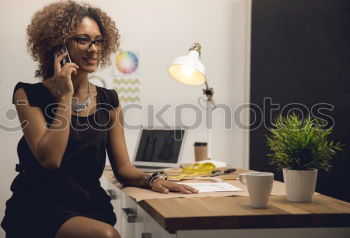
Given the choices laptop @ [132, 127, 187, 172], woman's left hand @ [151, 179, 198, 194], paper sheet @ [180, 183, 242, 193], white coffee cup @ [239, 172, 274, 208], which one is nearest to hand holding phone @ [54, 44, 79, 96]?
woman's left hand @ [151, 179, 198, 194]

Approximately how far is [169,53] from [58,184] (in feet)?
6.42

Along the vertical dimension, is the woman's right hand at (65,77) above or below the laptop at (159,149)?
above

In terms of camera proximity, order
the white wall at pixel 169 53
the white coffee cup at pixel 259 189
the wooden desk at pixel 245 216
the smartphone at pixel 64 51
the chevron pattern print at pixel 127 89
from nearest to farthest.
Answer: the wooden desk at pixel 245 216 < the white coffee cup at pixel 259 189 < the smartphone at pixel 64 51 < the white wall at pixel 169 53 < the chevron pattern print at pixel 127 89

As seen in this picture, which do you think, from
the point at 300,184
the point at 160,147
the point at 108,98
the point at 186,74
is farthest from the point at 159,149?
the point at 300,184

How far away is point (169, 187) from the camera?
1621mm

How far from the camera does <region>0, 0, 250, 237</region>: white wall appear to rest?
10.7ft

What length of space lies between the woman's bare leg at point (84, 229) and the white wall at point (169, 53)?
192 centimetres

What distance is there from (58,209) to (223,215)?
641 mm

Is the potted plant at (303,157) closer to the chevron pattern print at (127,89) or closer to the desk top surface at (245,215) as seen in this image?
the desk top surface at (245,215)

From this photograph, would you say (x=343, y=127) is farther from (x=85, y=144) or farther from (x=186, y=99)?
(x=85, y=144)

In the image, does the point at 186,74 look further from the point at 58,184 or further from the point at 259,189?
the point at 259,189

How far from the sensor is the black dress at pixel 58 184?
1595mm

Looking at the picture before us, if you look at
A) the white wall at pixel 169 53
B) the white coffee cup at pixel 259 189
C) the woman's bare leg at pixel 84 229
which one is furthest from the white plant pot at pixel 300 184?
the white wall at pixel 169 53

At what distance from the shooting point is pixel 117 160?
1903 mm
